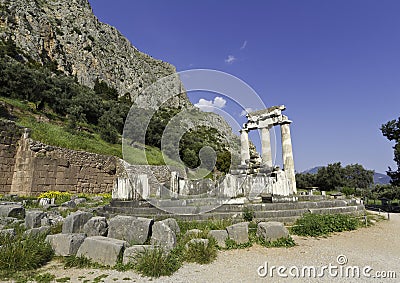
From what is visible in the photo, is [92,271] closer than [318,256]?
Yes

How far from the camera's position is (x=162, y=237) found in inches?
243

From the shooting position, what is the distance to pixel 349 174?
55.3m

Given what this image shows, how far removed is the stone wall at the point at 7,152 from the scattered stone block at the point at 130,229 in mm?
16674

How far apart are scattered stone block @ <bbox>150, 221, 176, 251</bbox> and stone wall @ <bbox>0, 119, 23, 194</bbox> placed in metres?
17.9

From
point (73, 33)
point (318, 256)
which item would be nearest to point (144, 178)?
point (318, 256)

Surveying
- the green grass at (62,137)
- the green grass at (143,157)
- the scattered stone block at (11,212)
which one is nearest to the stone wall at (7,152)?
the green grass at (62,137)

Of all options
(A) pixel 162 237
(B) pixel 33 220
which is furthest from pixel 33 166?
(A) pixel 162 237

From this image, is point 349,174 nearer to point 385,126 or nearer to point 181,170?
point 385,126

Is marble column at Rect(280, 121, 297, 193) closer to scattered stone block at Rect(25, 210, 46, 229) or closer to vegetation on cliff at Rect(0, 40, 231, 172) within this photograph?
vegetation on cliff at Rect(0, 40, 231, 172)

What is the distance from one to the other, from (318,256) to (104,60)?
248 ft

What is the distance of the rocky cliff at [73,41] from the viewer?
50.8m

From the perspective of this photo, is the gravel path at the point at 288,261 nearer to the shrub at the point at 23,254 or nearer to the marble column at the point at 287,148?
the shrub at the point at 23,254

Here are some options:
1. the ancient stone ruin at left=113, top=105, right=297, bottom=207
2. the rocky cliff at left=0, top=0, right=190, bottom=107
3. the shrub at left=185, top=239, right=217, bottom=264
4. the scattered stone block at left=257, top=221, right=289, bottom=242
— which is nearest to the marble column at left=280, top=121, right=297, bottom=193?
the ancient stone ruin at left=113, top=105, right=297, bottom=207

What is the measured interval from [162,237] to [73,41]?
7145 cm
